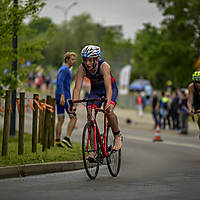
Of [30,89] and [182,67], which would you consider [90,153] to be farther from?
[182,67]

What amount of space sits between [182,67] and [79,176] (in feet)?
133

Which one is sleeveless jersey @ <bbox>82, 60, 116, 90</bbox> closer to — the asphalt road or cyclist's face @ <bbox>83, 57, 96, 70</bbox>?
cyclist's face @ <bbox>83, 57, 96, 70</bbox>

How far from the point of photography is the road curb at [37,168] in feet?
30.3

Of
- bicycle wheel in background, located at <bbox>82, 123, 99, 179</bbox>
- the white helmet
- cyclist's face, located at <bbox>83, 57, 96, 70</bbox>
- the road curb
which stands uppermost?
the white helmet

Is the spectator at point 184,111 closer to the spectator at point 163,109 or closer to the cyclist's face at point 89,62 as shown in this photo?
the spectator at point 163,109

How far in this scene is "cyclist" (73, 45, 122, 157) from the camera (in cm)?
893

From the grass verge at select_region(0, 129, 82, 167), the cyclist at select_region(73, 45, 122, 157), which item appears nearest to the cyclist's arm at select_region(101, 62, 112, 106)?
the cyclist at select_region(73, 45, 122, 157)

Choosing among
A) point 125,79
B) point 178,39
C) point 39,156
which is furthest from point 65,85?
point 178,39

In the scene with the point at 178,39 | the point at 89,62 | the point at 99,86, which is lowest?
the point at 99,86

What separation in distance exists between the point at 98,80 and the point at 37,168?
1720 mm

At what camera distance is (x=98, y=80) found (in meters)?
9.30

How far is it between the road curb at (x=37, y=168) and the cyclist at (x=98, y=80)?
3.80 ft

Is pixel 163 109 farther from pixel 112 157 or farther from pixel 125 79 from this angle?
pixel 112 157

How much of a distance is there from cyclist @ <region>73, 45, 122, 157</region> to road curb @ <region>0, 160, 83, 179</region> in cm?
116
